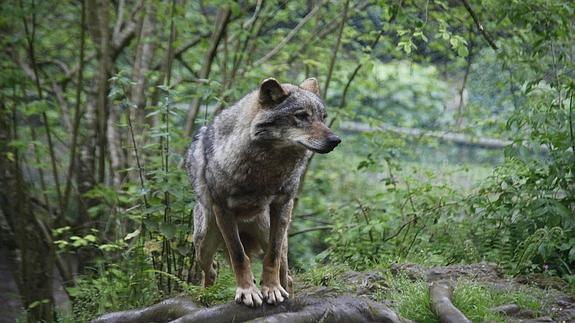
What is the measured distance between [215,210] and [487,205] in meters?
3.33

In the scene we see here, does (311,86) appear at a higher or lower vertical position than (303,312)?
higher

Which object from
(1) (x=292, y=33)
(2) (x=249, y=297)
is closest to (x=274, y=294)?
(2) (x=249, y=297)

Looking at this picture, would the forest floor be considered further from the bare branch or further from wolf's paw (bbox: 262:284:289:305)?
the bare branch

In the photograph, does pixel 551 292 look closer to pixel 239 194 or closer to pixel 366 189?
pixel 239 194

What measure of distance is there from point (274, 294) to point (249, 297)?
7.3 inches

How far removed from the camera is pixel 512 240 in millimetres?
7422

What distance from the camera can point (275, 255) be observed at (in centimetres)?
560

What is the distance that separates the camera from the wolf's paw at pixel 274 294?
5.39 metres

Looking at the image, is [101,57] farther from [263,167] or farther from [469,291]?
[469,291]

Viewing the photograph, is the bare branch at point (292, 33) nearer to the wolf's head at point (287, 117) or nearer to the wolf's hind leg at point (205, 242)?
the wolf's hind leg at point (205, 242)

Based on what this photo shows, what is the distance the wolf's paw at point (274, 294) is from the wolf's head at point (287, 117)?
3.37 feet

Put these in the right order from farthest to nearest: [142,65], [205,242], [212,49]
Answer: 1. [142,65]
2. [212,49]
3. [205,242]

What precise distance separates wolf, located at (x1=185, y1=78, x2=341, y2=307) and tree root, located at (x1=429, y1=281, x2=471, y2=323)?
1.05 m

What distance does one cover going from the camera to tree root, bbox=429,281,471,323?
5.05m
